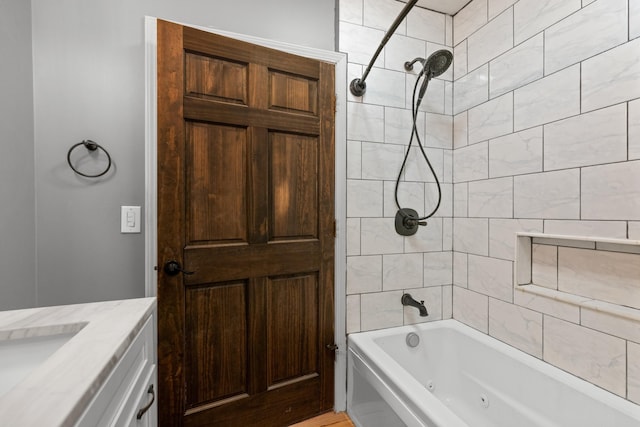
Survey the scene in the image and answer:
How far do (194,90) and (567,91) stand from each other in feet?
5.37

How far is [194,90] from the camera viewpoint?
121cm

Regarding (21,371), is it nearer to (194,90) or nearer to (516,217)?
(194,90)

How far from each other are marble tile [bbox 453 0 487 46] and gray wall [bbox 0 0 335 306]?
5.08ft

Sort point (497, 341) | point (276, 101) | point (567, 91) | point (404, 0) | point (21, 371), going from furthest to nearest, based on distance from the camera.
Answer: point (404, 0) < point (497, 341) < point (276, 101) < point (567, 91) < point (21, 371)

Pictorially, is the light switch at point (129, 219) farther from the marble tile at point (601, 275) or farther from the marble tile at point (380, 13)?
the marble tile at point (601, 275)

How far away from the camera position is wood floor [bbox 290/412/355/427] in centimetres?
142

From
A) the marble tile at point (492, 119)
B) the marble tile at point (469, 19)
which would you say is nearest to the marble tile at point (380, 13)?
the marble tile at point (469, 19)

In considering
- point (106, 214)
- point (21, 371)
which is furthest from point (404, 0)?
point (21, 371)

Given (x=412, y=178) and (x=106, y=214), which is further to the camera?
(x=412, y=178)

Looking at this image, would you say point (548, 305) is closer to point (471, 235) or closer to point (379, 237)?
point (471, 235)

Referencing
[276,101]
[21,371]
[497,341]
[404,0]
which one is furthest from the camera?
[404,0]

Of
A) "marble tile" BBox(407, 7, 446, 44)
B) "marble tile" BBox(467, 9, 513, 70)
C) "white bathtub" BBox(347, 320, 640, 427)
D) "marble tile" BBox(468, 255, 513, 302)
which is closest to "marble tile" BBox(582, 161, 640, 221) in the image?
"marble tile" BBox(468, 255, 513, 302)

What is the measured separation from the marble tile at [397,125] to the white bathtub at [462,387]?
1.15 meters

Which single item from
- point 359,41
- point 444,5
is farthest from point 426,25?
point 359,41
